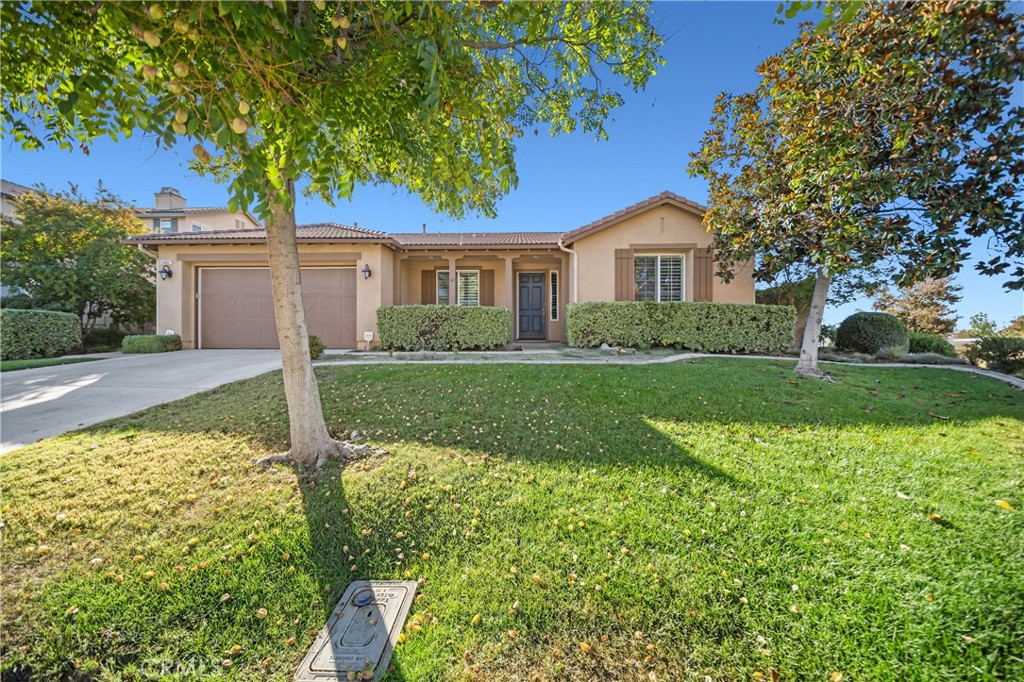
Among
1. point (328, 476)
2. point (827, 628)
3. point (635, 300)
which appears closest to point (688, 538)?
point (827, 628)

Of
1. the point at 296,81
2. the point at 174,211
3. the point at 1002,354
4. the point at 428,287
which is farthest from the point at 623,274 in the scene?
the point at 174,211

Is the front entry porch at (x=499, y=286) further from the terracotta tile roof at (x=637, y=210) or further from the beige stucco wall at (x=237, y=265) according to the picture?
the terracotta tile roof at (x=637, y=210)

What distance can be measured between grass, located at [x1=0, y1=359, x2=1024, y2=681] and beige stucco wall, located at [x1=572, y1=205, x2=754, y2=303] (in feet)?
22.0

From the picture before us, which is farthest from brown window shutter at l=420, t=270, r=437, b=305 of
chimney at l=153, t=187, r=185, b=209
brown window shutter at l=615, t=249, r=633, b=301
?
chimney at l=153, t=187, r=185, b=209

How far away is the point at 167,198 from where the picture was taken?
2234 centimetres

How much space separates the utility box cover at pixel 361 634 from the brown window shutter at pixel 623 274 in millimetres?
9991

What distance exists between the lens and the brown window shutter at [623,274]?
36.3 feet

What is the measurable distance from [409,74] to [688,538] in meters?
3.88

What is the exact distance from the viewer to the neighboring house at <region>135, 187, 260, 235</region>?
2192 cm

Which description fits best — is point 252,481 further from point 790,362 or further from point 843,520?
point 790,362

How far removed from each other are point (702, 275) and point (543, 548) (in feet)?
33.6

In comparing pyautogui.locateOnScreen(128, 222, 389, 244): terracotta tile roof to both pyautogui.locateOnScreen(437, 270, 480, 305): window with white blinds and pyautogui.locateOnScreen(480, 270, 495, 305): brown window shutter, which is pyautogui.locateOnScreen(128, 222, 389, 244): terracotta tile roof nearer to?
pyautogui.locateOnScreen(437, 270, 480, 305): window with white blinds

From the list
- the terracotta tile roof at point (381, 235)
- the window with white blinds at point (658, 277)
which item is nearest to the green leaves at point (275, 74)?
the terracotta tile roof at point (381, 235)

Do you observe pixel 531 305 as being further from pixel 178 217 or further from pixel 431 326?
pixel 178 217
